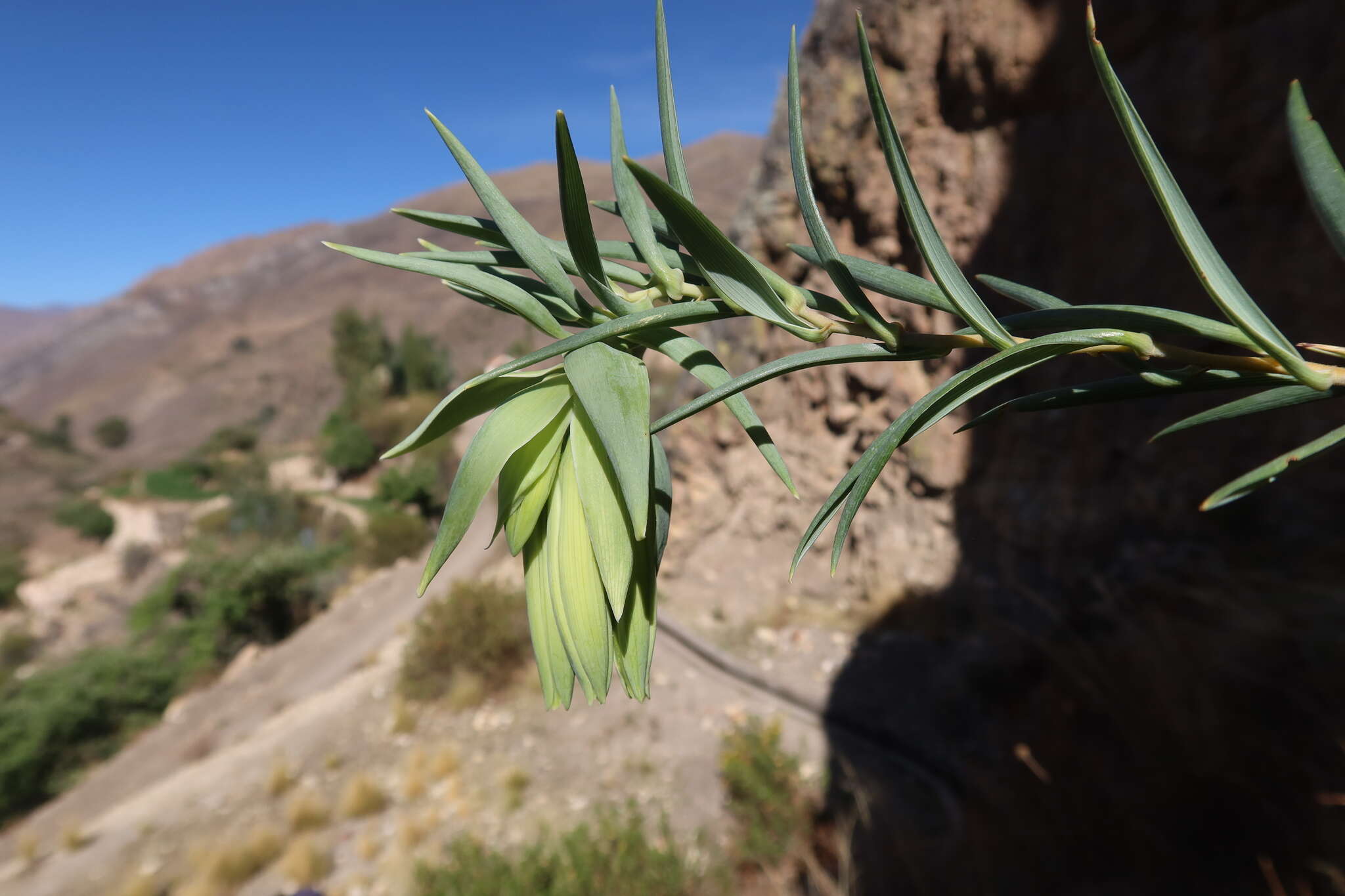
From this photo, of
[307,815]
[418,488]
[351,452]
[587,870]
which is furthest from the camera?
[351,452]

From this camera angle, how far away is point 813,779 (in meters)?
3.64

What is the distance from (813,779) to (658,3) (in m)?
3.95

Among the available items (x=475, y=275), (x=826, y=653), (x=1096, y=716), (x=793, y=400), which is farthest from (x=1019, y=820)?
(x=475, y=275)

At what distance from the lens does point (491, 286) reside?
1.34 feet

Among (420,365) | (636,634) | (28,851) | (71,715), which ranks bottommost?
(71,715)

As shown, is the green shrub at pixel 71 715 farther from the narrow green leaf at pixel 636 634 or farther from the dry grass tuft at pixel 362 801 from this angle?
the narrow green leaf at pixel 636 634

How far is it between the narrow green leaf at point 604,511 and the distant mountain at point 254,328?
1102 inches

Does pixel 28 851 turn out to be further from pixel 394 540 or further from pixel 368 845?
pixel 394 540

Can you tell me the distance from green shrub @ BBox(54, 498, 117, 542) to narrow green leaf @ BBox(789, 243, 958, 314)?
30380 mm

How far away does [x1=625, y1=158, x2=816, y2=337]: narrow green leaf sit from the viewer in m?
0.33

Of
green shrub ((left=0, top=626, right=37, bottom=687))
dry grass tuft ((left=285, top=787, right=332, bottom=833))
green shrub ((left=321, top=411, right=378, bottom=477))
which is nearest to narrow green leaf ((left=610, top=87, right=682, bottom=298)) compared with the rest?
dry grass tuft ((left=285, top=787, right=332, bottom=833))

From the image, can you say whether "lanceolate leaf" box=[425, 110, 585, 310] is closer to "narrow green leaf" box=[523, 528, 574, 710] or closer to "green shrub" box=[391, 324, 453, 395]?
"narrow green leaf" box=[523, 528, 574, 710]

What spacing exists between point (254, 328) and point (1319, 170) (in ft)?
212

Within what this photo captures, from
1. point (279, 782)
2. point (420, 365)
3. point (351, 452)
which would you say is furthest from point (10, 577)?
point (279, 782)
